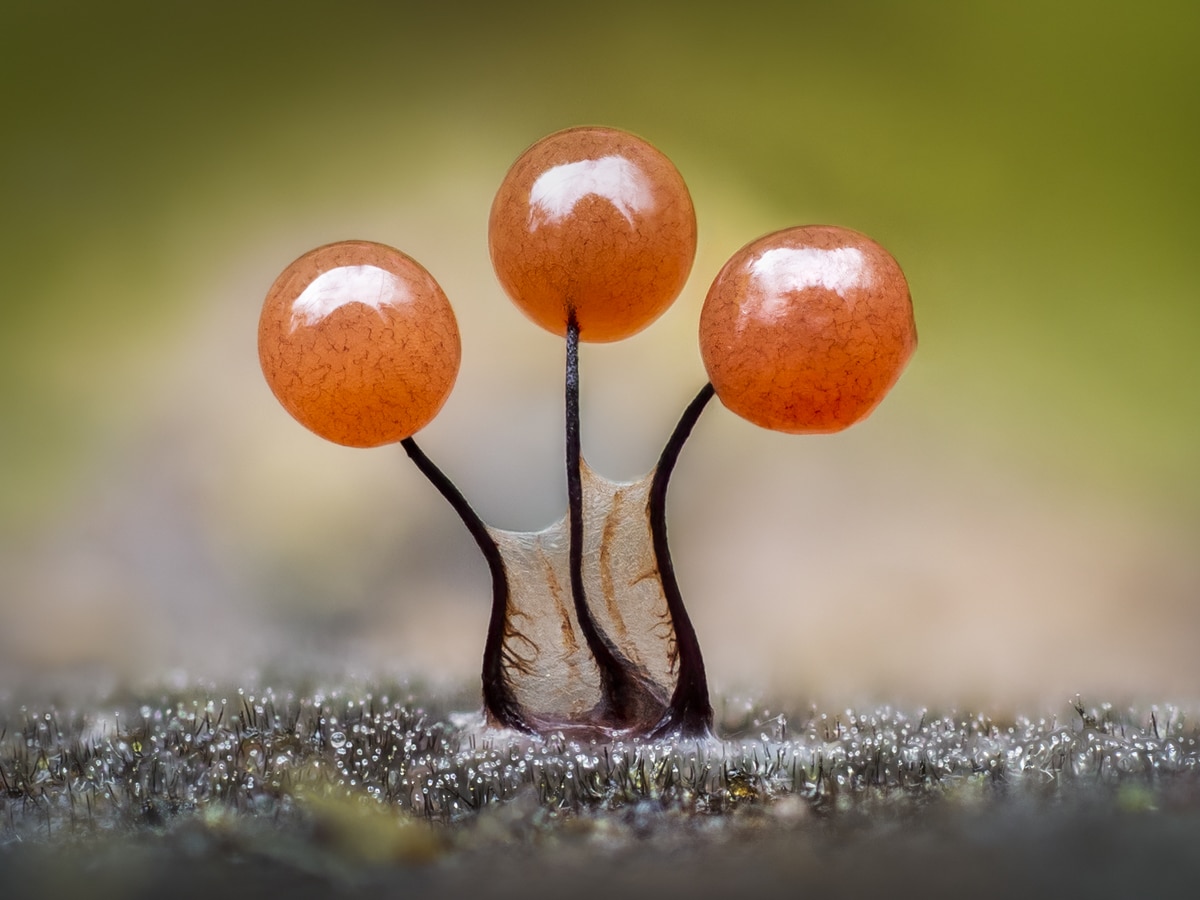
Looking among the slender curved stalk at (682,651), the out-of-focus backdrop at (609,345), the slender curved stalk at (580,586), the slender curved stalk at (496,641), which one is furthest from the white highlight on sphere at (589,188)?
the out-of-focus backdrop at (609,345)

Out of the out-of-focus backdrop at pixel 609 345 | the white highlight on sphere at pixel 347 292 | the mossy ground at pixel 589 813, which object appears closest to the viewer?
the mossy ground at pixel 589 813

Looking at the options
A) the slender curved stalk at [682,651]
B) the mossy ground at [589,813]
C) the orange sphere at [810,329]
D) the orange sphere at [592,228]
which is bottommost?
the mossy ground at [589,813]

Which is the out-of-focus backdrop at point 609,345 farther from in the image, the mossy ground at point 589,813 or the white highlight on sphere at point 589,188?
the white highlight on sphere at point 589,188

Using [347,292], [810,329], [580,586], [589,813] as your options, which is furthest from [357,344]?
[589,813]

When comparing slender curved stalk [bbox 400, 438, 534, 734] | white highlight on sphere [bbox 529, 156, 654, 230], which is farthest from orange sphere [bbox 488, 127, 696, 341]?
slender curved stalk [bbox 400, 438, 534, 734]

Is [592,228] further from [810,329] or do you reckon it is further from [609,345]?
[609,345]
